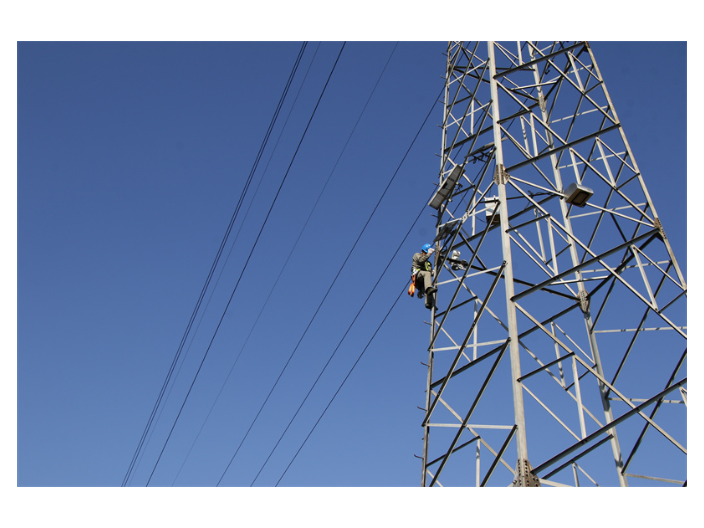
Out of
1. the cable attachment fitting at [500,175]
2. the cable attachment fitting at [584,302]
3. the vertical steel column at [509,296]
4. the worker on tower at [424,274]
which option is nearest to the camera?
the vertical steel column at [509,296]

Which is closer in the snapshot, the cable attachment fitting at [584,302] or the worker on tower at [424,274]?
the cable attachment fitting at [584,302]

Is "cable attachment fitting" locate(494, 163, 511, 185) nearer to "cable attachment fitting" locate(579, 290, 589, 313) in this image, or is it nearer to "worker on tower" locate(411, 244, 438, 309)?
"cable attachment fitting" locate(579, 290, 589, 313)

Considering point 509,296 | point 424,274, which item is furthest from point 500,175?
point 424,274

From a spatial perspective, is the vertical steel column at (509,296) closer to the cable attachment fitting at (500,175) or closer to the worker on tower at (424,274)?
the cable attachment fitting at (500,175)

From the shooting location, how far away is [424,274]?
12.2 meters

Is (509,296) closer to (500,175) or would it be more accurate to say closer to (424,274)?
(500,175)

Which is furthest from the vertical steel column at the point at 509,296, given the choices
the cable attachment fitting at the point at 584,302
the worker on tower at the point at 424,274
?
the worker on tower at the point at 424,274

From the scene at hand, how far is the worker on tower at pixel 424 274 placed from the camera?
38.8ft

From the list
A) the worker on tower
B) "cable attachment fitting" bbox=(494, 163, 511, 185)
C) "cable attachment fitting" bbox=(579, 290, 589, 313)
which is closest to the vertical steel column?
"cable attachment fitting" bbox=(494, 163, 511, 185)

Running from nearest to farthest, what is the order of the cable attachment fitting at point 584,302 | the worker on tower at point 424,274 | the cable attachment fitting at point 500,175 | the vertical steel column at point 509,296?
the vertical steel column at point 509,296 → the cable attachment fitting at point 500,175 → the cable attachment fitting at point 584,302 → the worker on tower at point 424,274
